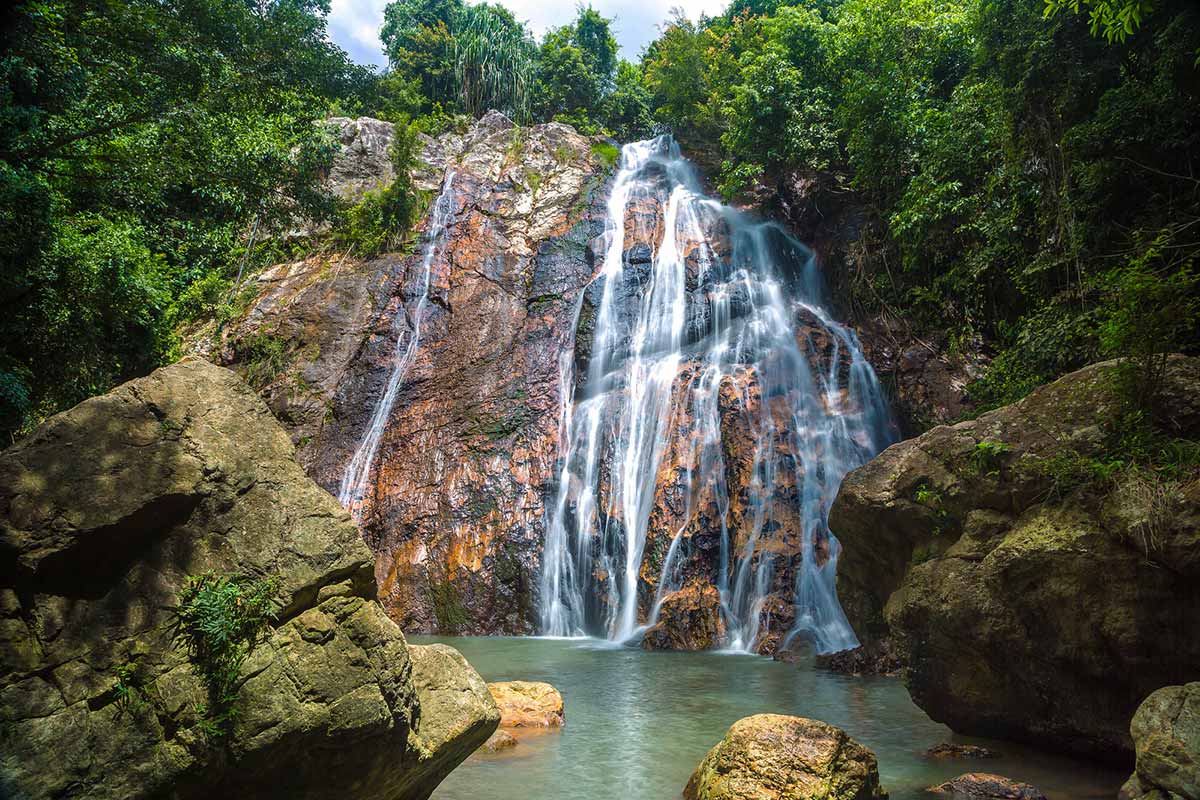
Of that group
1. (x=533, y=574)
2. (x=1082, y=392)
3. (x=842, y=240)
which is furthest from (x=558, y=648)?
(x=842, y=240)

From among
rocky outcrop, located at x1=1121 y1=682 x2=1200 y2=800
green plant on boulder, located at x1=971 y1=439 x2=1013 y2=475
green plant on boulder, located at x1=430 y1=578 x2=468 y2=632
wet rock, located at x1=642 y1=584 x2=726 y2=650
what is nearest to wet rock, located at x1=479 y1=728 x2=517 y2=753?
rocky outcrop, located at x1=1121 y1=682 x2=1200 y2=800

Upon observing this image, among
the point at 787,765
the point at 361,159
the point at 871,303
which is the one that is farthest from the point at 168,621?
the point at 361,159

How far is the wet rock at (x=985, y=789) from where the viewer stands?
473 centimetres

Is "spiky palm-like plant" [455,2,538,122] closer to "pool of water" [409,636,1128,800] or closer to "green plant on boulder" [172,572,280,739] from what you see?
"pool of water" [409,636,1128,800]

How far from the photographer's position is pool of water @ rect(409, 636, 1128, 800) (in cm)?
531

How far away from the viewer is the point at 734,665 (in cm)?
1001

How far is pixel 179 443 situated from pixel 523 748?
4101mm

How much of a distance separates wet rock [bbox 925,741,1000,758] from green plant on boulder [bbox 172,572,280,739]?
5.42 meters

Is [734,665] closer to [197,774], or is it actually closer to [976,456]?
[976,456]

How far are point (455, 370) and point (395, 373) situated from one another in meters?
1.59

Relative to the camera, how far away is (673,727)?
7.04 m

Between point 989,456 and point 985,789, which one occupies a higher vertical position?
point 989,456

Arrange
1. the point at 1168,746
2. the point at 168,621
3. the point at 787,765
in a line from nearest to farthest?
the point at 168,621 → the point at 1168,746 → the point at 787,765

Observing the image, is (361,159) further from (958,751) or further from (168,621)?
(958,751)
